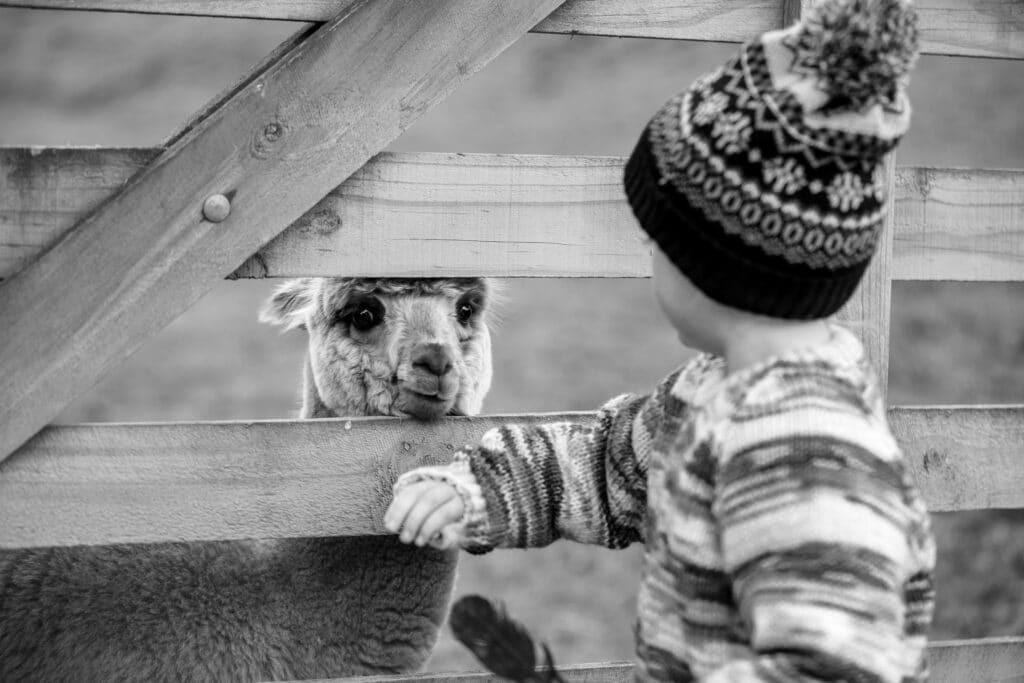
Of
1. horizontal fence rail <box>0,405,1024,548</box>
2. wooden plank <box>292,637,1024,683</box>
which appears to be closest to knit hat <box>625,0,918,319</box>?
horizontal fence rail <box>0,405,1024,548</box>

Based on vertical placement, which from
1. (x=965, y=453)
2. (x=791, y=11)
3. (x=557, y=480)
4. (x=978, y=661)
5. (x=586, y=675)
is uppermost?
(x=791, y=11)

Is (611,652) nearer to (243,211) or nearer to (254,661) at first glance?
(254,661)

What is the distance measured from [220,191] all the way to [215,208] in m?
0.03

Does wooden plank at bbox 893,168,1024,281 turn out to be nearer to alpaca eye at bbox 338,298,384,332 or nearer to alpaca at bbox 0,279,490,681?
alpaca at bbox 0,279,490,681

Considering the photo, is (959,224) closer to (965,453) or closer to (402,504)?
(965,453)

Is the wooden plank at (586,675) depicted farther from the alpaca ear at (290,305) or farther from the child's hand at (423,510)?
the alpaca ear at (290,305)

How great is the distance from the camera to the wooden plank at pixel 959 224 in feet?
8.30

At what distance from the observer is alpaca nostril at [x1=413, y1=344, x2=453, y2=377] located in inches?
102

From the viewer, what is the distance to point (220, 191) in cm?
202

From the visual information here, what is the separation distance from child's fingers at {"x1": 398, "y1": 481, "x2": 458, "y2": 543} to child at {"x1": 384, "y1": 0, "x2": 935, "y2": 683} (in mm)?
377

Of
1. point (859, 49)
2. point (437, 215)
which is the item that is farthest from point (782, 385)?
point (437, 215)

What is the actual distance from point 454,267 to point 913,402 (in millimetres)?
8219

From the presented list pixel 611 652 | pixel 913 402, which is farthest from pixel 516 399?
pixel 611 652

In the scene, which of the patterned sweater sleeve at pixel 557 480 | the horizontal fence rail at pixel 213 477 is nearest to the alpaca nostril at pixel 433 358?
the horizontal fence rail at pixel 213 477
